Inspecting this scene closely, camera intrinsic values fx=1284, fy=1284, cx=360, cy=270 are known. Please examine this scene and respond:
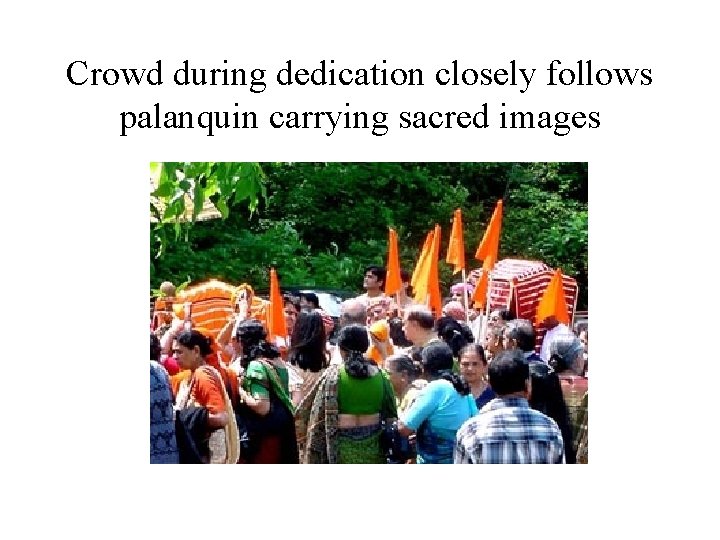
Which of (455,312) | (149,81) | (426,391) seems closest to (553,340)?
(455,312)

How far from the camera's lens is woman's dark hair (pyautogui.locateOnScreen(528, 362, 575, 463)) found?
7.19m

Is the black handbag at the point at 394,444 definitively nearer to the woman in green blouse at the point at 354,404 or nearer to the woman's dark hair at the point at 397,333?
the woman in green blouse at the point at 354,404

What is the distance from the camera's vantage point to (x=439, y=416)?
6996 mm

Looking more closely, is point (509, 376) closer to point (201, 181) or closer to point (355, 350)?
point (355, 350)

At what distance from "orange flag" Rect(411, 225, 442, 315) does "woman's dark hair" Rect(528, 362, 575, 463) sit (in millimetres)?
1375

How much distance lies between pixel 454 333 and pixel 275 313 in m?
1.19

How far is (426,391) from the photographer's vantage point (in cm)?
706

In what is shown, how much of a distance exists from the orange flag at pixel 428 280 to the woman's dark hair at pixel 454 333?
0.95ft

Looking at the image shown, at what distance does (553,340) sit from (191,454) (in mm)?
2408

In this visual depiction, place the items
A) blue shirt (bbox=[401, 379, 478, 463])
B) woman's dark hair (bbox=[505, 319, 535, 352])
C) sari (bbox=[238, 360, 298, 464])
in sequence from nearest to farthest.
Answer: blue shirt (bbox=[401, 379, 478, 463]) → sari (bbox=[238, 360, 298, 464]) → woman's dark hair (bbox=[505, 319, 535, 352])

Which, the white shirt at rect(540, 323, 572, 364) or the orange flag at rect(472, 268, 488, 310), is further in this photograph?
the orange flag at rect(472, 268, 488, 310)

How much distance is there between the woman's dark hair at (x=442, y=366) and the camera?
7.08m

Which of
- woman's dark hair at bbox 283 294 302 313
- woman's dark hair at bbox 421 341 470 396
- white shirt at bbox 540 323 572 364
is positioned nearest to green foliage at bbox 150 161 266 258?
woman's dark hair at bbox 283 294 302 313

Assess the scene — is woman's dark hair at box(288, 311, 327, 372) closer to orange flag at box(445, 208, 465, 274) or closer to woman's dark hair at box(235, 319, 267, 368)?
woman's dark hair at box(235, 319, 267, 368)
